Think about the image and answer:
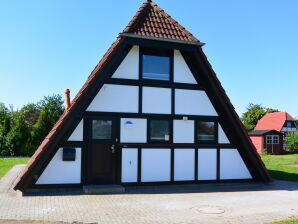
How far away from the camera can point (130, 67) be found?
11148 mm

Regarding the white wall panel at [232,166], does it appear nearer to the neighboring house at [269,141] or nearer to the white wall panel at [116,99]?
the white wall panel at [116,99]

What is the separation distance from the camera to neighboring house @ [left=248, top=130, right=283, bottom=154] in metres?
39.6

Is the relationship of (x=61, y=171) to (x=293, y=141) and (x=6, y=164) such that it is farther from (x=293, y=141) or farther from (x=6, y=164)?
(x=293, y=141)

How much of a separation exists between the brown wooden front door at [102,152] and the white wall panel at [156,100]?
135 centimetres

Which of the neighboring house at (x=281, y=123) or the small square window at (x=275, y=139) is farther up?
the neighboring house at (x=281, y=123)

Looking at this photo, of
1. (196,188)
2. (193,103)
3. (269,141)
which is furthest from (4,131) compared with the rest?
(269,141)

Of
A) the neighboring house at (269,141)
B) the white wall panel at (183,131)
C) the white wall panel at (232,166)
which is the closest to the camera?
the white wall panel at (183,131)

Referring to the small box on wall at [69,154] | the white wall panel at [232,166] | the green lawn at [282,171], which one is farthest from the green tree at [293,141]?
the small box on wall at [69,154]

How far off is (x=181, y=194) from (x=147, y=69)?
177 inches

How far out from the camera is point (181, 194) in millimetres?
9672

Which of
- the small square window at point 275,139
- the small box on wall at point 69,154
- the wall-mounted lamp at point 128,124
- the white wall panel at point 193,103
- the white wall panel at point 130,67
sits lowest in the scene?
the small square window at point 275,139

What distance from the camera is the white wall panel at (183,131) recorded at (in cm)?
1153

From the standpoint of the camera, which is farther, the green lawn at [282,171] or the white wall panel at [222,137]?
the green lawn at [282,171]

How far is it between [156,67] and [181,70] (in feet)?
3.15
